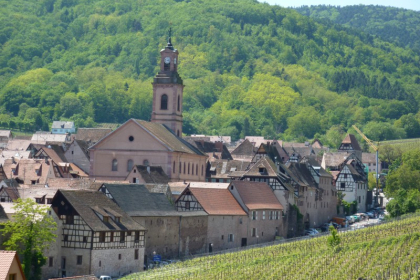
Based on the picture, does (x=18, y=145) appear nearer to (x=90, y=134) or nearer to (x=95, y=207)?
(x=90, y=134)

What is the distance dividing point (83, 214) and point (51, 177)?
120 ft

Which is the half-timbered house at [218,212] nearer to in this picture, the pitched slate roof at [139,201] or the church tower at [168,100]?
the pitched slate roof at [139,201]

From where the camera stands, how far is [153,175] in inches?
4210

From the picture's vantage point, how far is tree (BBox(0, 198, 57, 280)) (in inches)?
2872

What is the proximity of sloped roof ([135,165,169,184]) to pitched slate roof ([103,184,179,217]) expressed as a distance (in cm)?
1266

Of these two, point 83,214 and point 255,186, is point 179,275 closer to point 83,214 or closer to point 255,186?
point 83,214

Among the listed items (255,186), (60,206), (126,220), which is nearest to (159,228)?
(126,220)

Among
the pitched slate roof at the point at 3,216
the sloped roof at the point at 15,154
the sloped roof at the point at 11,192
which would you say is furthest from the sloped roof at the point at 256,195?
the sloped roof at the point at 15,154

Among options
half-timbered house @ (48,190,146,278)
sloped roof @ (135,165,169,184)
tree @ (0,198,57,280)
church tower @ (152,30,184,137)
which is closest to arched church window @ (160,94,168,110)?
church tower @ (152,30,184,137)

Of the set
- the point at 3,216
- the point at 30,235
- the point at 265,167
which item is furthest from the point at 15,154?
the point at 30,235

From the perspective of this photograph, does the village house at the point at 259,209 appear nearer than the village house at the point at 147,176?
Yes

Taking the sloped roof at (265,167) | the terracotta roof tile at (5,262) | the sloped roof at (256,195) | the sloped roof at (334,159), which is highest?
the sloped roof at (334,159)

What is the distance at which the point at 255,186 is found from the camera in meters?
104

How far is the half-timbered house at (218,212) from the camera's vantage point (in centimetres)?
9325
